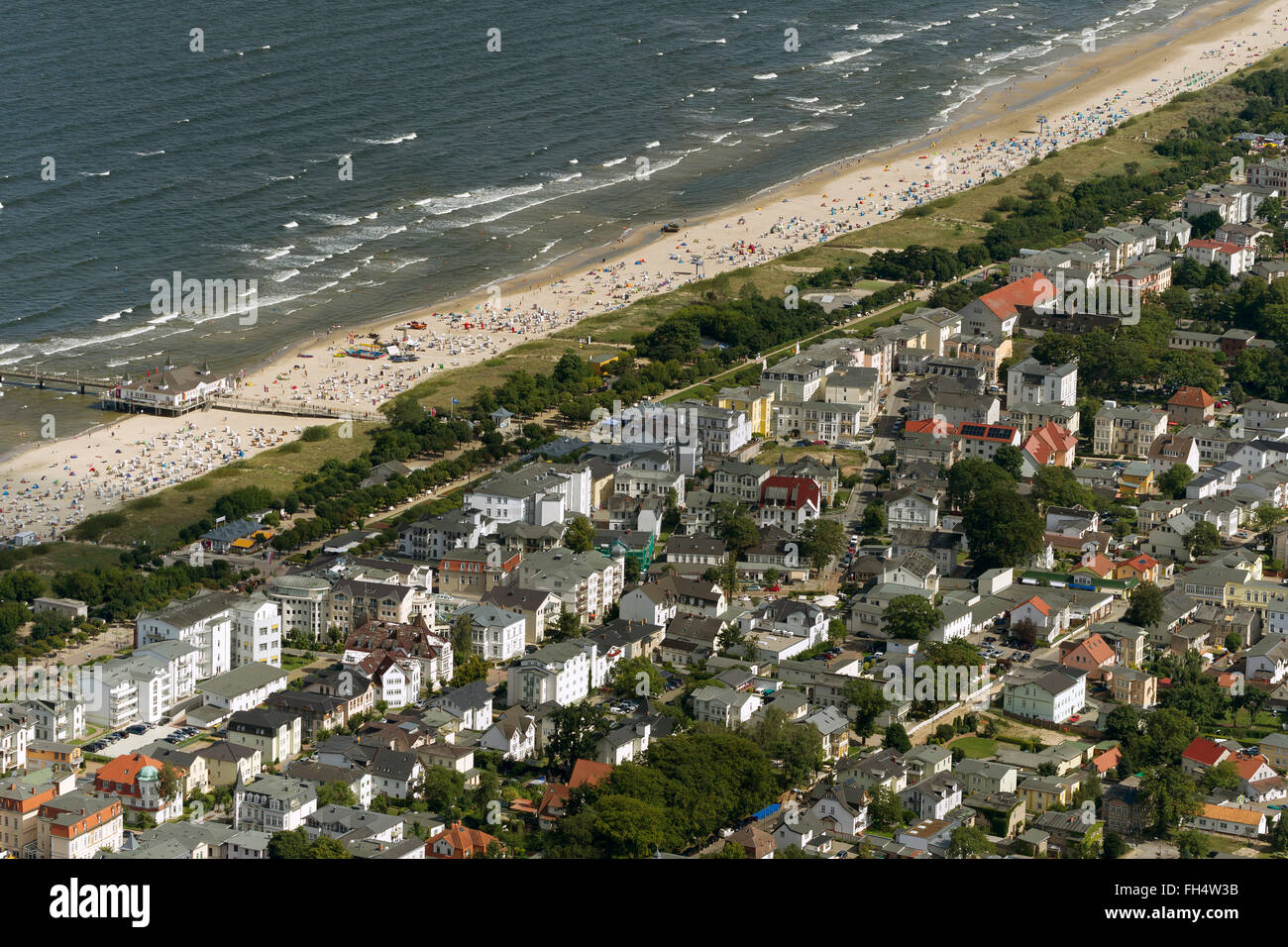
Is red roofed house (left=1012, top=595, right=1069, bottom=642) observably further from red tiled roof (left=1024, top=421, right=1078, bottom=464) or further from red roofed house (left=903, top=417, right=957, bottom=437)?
red roofed house (left=903, top=417, right=957, bottom=437)

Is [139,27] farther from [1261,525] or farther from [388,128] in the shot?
[1261,525]

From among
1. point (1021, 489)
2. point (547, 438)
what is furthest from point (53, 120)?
point (1021, 489)

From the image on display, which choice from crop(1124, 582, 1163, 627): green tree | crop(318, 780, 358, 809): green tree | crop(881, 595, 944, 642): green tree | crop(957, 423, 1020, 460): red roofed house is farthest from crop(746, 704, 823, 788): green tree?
crop(957, 423, 1020, 460): red roofed house

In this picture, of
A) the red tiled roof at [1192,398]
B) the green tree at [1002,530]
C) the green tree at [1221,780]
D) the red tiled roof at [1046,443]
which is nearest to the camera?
the green tree at [1221,780]

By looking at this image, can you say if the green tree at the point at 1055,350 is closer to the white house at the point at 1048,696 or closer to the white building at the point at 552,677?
→ the white house at the point at 1048,696

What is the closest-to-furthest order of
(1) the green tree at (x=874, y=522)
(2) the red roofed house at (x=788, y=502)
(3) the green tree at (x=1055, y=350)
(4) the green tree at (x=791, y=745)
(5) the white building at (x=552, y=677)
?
1. (4) the green tree at (x=791, y=745)
2. (5) the white building at (x=552, y=677)
3. (1) the green tree at (x=874, y=522)
4. (2) the red roofed house at (x=788, y=502)
5. (3) the green tree at (x=1055, y=350)

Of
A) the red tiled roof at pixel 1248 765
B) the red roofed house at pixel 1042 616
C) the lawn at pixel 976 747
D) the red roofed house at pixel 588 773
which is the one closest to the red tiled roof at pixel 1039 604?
the red roofed house at pixel 1042 616
